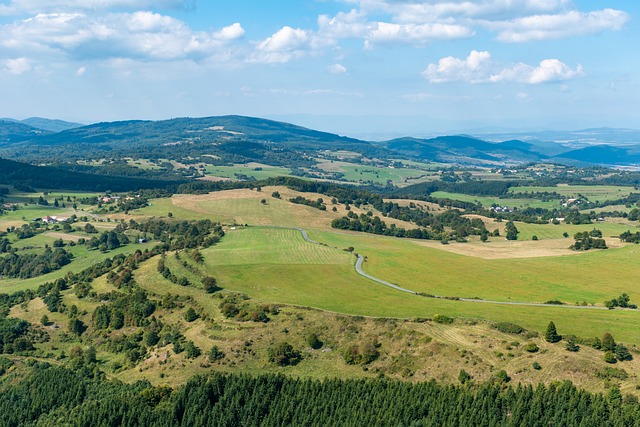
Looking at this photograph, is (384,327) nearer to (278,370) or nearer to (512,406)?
(278,370)

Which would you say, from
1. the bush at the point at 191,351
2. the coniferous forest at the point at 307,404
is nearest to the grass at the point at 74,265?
the coniferous forest at the point at 307,404

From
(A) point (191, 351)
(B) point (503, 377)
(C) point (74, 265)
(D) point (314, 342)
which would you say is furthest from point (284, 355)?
(C) point (74, 265)

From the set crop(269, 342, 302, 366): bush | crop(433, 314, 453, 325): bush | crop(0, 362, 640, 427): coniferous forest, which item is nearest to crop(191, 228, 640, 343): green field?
crop(433, 314, 453, 325): bush

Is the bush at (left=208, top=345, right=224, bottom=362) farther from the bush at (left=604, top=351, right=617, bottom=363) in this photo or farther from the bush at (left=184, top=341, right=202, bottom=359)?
the bush at (left=604, top=351, right=617, bottom=363)

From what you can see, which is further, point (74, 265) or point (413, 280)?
point (74, 265)

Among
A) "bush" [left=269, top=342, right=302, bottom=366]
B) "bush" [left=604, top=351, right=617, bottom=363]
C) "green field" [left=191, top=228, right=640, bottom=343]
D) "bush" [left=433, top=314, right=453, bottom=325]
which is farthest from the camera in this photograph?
"green field" [left=191, top=228, right=640, bottom=343]

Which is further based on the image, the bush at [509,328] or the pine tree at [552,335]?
the bush at [509,328]

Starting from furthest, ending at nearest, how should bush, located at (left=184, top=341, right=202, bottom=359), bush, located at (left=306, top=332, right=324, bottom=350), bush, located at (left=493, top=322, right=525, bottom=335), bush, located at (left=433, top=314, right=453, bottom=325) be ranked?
bush, located at (left=184, top=341, right=202, bottom=359) < bush, located at (left=306, top=332, right=324, bottom=350) < bush, located at (left=433, top=314, right=453, bottom=325) < bush, located at (left=493, top=322, right=525, bottom=335)

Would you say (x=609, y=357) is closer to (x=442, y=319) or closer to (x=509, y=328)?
(x=509, y=328)

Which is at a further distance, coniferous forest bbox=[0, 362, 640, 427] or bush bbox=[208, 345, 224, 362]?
bush bbox=[208, 345, 224, 362]

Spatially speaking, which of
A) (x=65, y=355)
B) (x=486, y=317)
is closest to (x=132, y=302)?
(x=65, y=355)

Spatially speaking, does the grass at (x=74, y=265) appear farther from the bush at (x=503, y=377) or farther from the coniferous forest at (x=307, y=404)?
the bush at (x=503, y=377)
